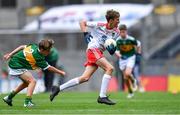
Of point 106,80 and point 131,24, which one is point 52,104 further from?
point 131,24

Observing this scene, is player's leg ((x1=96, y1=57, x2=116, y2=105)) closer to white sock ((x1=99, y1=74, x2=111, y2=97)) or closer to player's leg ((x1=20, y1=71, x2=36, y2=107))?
white sock ((x1=99, y1=74, x2=111, y2=97))

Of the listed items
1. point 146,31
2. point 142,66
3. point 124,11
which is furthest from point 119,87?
point 124,11

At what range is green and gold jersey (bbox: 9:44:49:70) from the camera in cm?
1789

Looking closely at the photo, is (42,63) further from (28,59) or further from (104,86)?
(104,86)

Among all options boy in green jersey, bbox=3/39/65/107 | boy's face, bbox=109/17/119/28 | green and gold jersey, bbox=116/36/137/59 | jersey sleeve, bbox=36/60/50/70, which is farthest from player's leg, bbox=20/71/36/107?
green and gold jersey, bbox=116/36/137/59

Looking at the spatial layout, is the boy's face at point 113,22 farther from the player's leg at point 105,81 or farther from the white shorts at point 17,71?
the white shorts at point 17,71

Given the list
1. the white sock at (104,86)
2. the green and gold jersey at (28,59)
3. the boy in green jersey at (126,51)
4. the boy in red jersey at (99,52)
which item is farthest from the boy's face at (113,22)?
the boy in green jersey at (126,51)

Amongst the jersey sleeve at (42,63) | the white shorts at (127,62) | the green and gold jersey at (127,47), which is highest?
the jersey sleeve at (42,63)

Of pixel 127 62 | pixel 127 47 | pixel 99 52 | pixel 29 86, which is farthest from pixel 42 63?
pixel 127 47

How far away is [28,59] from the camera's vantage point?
59.1 ft

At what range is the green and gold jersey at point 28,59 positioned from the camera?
58.7 ft

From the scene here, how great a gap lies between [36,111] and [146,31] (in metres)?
21.1

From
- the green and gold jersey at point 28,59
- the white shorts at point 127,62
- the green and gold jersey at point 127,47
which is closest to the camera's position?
Result: the green and gold jersey at point 28,59

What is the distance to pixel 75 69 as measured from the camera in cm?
3412
